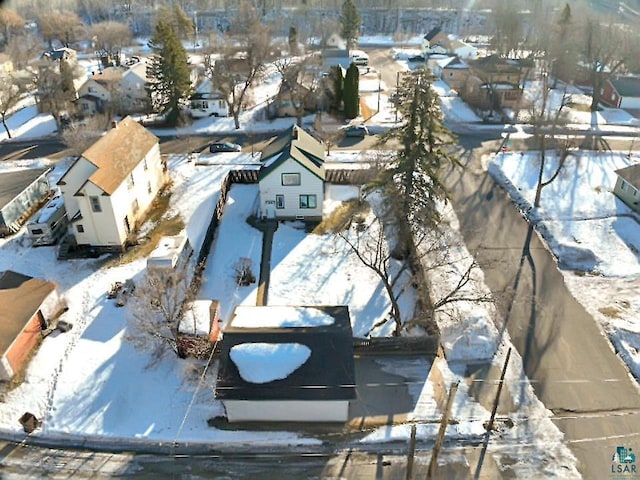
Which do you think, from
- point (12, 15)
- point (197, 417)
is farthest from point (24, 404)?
point (12, 15)

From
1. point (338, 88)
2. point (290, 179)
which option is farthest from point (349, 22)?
point (290, 179)

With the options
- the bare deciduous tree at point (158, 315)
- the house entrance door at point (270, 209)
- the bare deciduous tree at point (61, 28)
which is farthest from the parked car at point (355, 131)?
the bare deciduous tree at point (61, 28)

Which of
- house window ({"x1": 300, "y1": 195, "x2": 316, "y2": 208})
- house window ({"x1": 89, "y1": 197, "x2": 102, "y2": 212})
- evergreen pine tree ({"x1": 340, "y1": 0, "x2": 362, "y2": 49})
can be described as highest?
evergreen pine tree ({"x1": 340, "y1": 0, "x2": 362, "y2": 49})

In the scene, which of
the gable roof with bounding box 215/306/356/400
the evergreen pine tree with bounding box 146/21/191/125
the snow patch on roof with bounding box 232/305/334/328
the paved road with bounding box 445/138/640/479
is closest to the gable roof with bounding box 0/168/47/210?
the evergreen pine tree with bounding box 146/21/191/125

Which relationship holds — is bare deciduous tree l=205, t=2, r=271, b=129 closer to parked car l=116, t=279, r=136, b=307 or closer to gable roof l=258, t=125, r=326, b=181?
gable roof l=258, t=125, r=326, b=181

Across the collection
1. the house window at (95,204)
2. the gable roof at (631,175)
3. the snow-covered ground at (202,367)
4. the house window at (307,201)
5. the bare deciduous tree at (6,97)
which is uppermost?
the bare deciduous tree at (6,97)

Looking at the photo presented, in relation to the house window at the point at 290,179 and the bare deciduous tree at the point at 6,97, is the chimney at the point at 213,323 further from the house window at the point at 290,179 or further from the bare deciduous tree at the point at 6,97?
the bare deciduous tree at the point at 6,97

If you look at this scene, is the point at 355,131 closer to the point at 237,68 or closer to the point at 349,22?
the point at 237,68
